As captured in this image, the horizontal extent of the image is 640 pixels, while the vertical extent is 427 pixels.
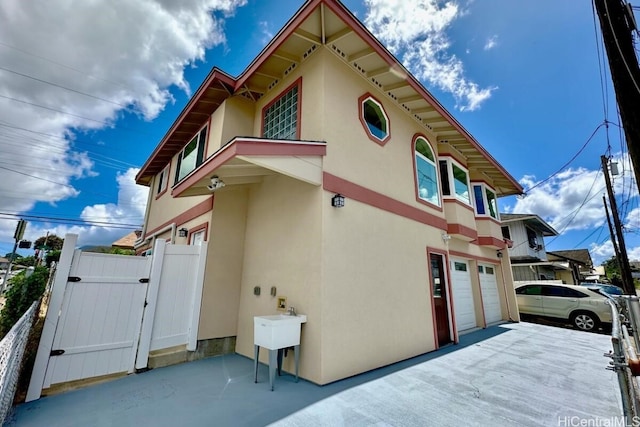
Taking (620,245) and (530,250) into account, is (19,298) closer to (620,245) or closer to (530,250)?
(620,245)

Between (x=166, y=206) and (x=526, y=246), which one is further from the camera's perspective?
(x=526, y=246)

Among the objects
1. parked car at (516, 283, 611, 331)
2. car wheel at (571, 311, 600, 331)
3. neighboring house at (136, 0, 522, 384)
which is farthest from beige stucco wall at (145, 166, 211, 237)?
car wheel at (571, 311, 600, 331)

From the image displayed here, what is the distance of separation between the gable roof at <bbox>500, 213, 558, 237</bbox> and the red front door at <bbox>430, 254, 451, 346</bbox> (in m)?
13.3

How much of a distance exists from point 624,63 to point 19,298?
9.07 m

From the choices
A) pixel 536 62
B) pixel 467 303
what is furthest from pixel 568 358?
pixel 536 62

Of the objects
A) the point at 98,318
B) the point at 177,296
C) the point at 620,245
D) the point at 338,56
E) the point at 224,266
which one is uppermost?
the point at 338,56

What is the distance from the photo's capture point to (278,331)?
12.5ft

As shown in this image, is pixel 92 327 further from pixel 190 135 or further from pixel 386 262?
pixel 190 135

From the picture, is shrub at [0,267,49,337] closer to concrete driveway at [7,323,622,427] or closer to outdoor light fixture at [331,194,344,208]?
concrete driveway at [7,323,622,427]

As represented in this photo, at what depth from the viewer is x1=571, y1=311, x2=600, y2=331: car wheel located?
29.2ft

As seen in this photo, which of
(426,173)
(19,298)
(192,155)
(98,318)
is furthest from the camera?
(192,155)

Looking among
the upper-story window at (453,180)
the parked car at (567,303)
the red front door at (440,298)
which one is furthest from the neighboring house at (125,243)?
the parked car at (567,303)

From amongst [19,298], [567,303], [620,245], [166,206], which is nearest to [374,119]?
[19,298]

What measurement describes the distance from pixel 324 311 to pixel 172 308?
314cm
